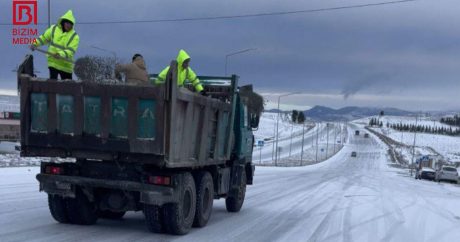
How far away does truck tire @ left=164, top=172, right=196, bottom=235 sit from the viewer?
10.0 metres

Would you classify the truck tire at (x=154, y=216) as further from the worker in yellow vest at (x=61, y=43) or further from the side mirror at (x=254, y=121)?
the side mirror at (x=254, y=121)

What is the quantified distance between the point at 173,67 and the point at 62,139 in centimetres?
212

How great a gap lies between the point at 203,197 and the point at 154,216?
5.24 ft

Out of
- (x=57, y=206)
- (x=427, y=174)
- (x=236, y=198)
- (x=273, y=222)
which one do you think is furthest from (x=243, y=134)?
(x=427, y=174)

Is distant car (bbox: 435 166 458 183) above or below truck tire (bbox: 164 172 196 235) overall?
below

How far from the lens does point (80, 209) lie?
10.8 metres

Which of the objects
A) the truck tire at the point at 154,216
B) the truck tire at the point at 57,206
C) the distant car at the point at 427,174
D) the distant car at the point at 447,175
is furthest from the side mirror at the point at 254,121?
the distant car at the point at 427,174

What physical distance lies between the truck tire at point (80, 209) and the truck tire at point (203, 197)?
186 centimetres

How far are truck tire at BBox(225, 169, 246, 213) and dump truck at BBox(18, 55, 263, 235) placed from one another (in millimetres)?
3261

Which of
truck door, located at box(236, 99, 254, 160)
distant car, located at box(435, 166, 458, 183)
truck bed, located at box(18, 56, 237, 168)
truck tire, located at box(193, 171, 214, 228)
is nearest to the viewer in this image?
truck bed, located at box(18, 56, 237, 168)

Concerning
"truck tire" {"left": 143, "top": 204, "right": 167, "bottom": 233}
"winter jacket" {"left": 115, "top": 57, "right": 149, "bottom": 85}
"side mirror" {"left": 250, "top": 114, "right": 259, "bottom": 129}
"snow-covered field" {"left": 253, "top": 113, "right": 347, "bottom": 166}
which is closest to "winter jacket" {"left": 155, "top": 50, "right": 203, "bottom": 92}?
"winter jacket" {"left": 115, "top": 57, "right": 149, "bottom": 85}

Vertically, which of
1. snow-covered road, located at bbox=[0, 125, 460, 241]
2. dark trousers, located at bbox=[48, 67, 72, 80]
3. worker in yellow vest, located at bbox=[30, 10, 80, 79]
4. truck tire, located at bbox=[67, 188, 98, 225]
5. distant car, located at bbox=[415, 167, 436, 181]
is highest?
worker in yellow vest, located at bbox=[30, 10, 80, 79]

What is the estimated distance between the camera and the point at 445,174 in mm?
57438

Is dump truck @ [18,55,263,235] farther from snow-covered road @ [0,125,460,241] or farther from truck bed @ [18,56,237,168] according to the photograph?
snow-covered road @ [0,125,460,241]
